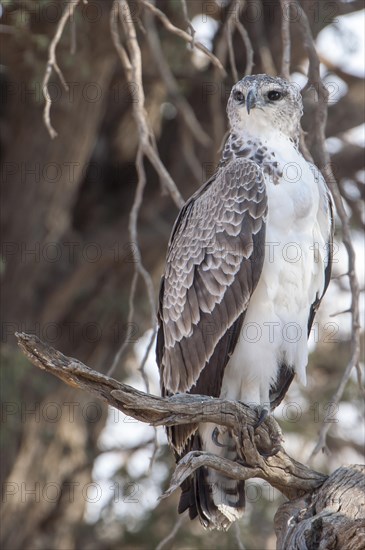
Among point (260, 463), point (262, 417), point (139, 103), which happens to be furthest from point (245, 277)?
point (139, 103)

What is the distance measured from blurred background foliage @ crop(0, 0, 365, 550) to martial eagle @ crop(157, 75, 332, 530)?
2419mm

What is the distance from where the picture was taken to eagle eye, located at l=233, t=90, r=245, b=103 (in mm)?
6184

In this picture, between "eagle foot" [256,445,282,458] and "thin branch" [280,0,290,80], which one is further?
"thin branch" [280,0,290,80]

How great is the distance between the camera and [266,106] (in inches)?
240

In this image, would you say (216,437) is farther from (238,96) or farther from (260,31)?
(260,31)

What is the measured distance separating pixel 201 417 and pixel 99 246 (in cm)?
495

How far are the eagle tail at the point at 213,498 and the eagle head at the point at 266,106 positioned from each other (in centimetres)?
200

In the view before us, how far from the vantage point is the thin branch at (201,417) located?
14.1 feet

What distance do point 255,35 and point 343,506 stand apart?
5339 millimetres

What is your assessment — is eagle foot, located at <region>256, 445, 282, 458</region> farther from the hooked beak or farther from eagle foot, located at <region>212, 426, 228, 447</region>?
the hooked beak

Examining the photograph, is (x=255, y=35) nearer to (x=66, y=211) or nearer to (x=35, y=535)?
(x=66, y=211)

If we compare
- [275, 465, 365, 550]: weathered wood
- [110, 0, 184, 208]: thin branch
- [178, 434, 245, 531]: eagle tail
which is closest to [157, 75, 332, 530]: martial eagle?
[178, 434, 245, 531]: eagle tail

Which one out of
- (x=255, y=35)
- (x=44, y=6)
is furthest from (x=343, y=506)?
(x=255, y=35)

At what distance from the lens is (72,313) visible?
1012 cm
